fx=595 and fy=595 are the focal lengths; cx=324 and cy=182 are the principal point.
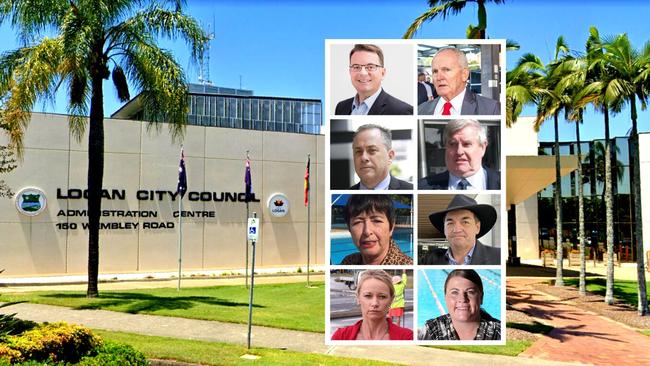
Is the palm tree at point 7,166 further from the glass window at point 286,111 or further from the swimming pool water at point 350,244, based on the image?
the glass window at point 286,111

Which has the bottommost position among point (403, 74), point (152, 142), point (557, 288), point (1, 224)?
point (557, 288)

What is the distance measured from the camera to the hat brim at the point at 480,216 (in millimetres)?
7707

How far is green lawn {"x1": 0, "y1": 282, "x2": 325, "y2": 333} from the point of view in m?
16.2

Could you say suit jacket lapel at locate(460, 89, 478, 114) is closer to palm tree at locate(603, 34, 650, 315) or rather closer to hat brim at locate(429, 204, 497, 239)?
hat brim at locate(429, 204, 497, 239)

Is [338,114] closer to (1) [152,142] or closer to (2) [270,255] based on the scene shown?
(1) [152,142]

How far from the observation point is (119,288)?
77.4 feet

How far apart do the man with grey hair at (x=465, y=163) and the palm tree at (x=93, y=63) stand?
487 inches

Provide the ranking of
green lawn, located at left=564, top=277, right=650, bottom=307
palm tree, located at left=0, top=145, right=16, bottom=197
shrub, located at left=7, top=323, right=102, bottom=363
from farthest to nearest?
green lawn, located at left=564, top=277, right=650, bottom=307 → palm tree, located at left=0, top=145, right=16, bottom=197 → shrub, located at left=7, top=323, right=102, bottom=363

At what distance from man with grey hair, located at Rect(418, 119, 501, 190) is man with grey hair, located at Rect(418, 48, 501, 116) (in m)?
0.17

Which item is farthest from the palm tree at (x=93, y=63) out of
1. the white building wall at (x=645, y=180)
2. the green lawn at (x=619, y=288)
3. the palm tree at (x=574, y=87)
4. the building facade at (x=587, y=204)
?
the white building wall at (x=645, y=180)

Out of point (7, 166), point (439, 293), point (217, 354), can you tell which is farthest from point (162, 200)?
point (439, 293)

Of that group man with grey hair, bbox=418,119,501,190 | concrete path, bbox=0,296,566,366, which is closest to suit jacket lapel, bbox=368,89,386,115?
man with grey hair, bbox=418,119,501,190

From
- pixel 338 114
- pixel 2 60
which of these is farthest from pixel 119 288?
pixel 338 114

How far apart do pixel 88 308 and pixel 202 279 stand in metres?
11.5
